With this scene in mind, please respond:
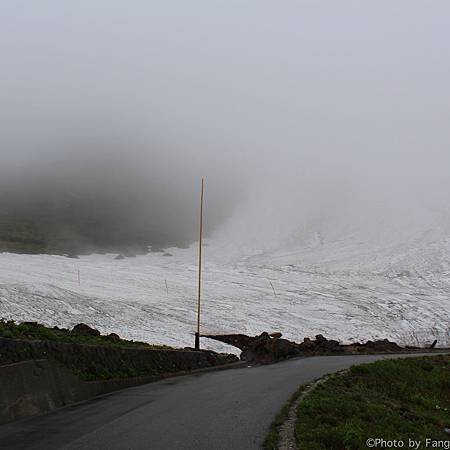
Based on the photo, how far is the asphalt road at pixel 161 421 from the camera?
6.82 metres

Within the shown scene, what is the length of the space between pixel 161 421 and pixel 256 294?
1304 inches

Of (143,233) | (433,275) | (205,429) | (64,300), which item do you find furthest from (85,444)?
(143,233)

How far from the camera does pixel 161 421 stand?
828cm

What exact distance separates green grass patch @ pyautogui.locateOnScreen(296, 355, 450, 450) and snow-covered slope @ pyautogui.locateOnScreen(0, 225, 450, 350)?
37.6 feet

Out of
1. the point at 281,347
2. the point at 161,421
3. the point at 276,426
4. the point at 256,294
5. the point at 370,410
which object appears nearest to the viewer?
the point at 276,426

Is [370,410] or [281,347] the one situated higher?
[370,410]

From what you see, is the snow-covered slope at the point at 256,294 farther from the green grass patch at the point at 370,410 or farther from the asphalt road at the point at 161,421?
the asphalt road at the point at 161,421

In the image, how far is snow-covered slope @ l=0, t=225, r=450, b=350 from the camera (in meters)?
28.7

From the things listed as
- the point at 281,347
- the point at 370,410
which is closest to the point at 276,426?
the point at 370,410

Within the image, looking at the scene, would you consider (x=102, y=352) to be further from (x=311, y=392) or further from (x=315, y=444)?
(x=315, y=444)

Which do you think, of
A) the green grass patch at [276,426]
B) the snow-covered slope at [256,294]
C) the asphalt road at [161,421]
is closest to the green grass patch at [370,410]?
the green grass patch at [276,426]

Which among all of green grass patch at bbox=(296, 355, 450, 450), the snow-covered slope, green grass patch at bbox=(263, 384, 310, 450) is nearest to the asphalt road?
green grass patch at bbox=(263, 384, 310, 450)

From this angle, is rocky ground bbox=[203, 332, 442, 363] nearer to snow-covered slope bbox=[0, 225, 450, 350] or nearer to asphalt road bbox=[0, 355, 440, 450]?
snow-covered slope bbox=[0, 225, 450, 350]

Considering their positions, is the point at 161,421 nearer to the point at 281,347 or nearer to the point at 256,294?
the point at 281,347
